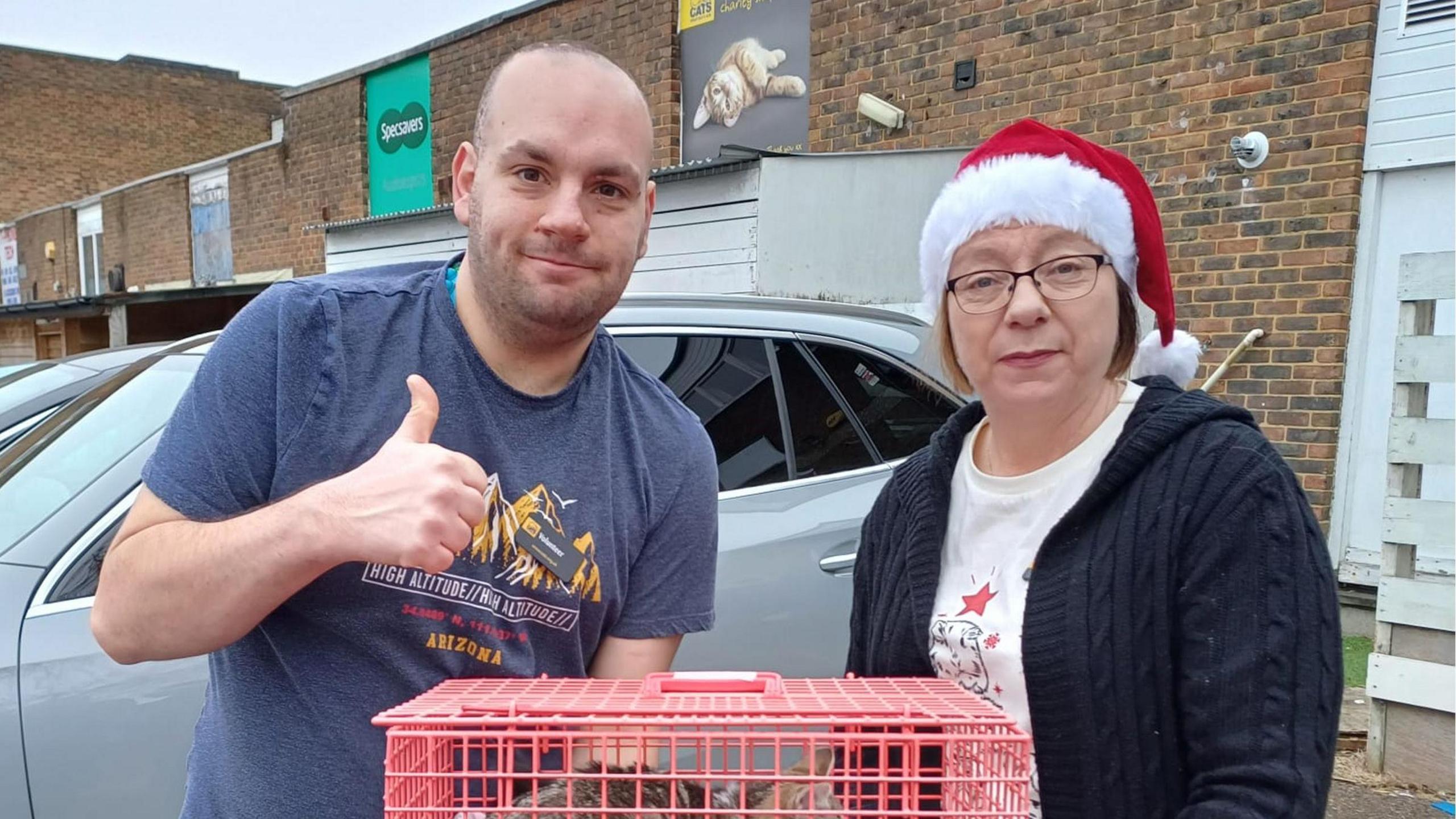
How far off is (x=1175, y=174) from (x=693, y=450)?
576 centimetres

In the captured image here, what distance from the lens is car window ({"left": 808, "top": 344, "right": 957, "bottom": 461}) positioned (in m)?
2.94

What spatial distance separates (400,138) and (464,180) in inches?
486

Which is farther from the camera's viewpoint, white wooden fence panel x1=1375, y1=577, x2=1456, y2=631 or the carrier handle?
white wooden fence panel x1=1375, y1=577, x2=1456, y2=631

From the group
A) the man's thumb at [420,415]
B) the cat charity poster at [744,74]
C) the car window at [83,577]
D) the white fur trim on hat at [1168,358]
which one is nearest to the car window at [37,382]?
the car window at [83,577]

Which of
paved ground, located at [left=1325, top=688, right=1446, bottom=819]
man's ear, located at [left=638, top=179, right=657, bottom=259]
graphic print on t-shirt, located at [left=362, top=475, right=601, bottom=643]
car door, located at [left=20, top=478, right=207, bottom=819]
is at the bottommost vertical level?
paved ground, located at [left=1325, top=688, right=1446, bottom=819]

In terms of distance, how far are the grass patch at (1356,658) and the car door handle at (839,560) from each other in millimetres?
3517

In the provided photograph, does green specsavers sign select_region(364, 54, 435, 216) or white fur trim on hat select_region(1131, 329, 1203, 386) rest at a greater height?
green specsavers sign select_region(364, 54, 435, 216)

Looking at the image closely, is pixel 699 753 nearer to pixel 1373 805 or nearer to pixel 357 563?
pixel 357 563

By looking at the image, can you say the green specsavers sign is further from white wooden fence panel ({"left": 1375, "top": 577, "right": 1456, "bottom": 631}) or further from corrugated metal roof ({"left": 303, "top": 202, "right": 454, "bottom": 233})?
white wooden fence panel ({"left": 1375, "top": 577, "right": 1456, "bottom": 631})

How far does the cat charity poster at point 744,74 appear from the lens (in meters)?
8.55

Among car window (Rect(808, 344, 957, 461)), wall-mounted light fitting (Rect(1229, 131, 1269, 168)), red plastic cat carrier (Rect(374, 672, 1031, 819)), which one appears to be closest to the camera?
red plastic cat carrier (Rect(374, 672, 1031, 819))

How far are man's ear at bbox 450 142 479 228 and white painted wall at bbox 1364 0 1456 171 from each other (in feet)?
19.2

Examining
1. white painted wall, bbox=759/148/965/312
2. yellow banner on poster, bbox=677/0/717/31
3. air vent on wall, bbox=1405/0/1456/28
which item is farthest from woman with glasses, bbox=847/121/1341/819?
yellow banner on poster, bbox=677/0/717/31

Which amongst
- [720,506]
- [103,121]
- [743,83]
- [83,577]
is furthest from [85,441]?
[103,121]
